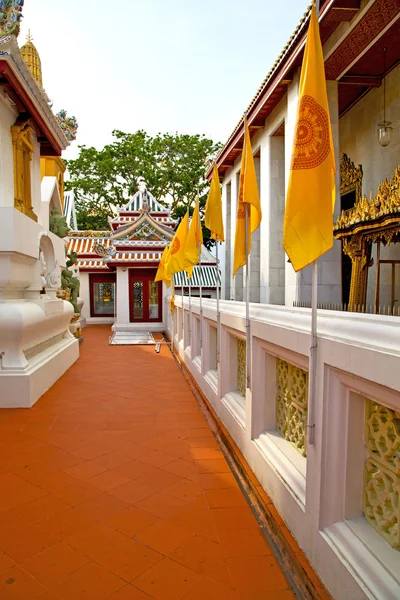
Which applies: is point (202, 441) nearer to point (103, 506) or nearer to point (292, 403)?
Answer: point (103, 506)

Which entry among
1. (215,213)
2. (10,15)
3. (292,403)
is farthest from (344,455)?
(10,15)

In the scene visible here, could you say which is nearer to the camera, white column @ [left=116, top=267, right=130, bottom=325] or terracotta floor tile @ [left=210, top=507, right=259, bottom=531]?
terracotta floor tile @ [left=210, top=507, right=259, bottom=531]

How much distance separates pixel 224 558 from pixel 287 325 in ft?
5.23

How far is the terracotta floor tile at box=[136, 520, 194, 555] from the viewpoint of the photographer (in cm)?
283

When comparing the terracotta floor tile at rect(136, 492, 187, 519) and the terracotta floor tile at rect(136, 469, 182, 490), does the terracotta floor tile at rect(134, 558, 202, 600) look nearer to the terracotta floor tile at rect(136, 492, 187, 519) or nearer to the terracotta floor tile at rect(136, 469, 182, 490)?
the terracotta floor tile at rect(136, 492, 187, 519)

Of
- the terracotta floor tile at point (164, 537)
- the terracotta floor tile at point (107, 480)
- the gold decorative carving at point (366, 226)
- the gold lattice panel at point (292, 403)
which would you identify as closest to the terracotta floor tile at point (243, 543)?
the terracotta floor tile at point (164, 537)

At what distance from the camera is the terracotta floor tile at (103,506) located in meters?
3.25

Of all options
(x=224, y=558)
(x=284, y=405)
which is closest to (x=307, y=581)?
(x=224, y=558)

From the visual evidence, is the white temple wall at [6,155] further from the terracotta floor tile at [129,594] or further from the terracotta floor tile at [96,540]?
the terracotta floor tile at [129,594]

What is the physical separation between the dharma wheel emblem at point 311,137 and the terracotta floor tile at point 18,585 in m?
2.89

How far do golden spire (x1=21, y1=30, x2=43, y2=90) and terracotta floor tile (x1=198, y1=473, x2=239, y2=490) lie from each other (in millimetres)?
11316

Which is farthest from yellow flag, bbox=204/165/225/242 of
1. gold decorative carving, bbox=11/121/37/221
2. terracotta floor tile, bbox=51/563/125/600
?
gold decorative carving, bbox=11/121/37/221

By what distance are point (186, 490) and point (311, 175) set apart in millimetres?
2773

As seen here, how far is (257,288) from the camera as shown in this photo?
39.8 feet
